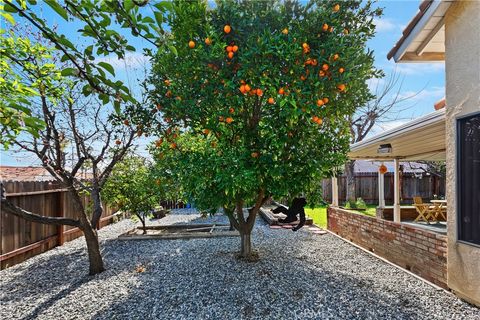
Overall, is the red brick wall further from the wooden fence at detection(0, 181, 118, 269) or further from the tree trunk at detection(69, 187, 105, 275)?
the wooden fence at detection(0, 181, 118, 269)

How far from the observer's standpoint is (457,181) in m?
4.19

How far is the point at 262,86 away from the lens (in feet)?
14.6

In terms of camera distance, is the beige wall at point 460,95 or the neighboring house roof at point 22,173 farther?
the neighboring house roof at point 22,173

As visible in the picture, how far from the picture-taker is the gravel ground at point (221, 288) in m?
3.88

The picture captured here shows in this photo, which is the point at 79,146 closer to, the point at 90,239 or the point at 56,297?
the point at 90,239

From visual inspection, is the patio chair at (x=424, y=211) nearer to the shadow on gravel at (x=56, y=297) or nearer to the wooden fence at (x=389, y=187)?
the wooden fence at (x=389, y=187)

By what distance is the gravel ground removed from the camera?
388cm

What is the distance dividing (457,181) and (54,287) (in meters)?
6.53

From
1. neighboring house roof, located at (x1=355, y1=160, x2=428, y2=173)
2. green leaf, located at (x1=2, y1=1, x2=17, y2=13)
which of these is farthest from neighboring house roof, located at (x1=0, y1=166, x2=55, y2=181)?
neighboring house roof, located at (x1=355, y1=160, x2=428, y2=173)

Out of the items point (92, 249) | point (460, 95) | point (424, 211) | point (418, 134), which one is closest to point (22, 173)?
point (92, 249)

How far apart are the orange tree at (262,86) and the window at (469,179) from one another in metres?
1.48

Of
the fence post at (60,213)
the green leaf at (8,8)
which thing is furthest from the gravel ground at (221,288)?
the green leaf at (8,8)

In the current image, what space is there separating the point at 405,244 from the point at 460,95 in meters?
2.95

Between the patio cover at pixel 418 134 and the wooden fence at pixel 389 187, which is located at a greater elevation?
the patio cover at pixel 418 134
